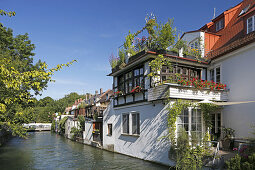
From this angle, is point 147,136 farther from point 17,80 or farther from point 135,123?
point 17,80

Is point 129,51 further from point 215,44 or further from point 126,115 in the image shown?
point 215,44

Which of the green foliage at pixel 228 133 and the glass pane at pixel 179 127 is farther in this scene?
the green foliage at pixel 228 133

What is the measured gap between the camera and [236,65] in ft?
44.3

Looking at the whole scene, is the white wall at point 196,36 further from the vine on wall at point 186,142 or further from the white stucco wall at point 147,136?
the white stucco wall at point 147,136

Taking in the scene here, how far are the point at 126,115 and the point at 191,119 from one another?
6143 mm

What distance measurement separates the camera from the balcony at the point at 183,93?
12375mm

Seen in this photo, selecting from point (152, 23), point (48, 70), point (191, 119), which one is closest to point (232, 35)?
point (152, 23)

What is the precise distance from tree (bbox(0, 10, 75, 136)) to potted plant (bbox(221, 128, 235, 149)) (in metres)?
9.84

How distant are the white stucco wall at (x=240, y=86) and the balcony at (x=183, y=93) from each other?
2.62 feet

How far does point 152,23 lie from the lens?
50.9 feet

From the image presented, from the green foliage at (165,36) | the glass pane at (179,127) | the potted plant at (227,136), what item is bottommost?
the potted plant at (227,136)

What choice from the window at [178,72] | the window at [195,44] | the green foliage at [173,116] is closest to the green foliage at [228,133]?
the green foliage at [173,116]

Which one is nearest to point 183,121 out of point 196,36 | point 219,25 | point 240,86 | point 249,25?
point 240,86

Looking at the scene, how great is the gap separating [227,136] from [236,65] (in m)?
4.27
